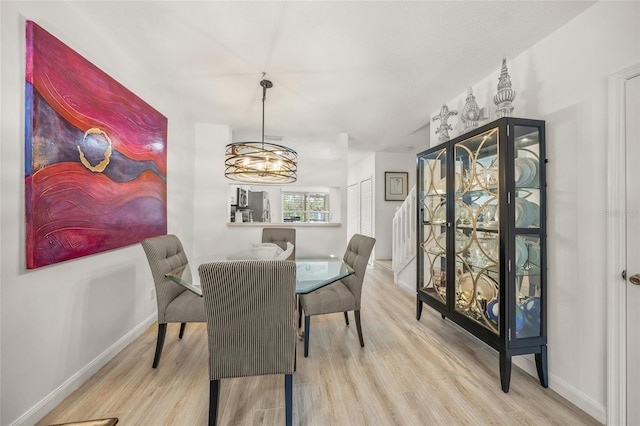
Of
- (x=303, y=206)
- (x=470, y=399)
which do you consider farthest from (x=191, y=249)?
(x=470, y=399)

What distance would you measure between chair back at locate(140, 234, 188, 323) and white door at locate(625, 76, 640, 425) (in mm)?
2895

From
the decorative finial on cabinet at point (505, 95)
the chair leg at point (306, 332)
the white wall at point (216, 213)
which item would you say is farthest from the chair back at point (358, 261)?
the decorative finial on cabinet at point (505, 95)

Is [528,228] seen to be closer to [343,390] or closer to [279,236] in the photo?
[343,390]

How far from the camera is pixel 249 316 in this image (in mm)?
1258

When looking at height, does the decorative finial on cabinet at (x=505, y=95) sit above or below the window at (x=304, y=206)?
above

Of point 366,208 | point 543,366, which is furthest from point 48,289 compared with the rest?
point 366,208

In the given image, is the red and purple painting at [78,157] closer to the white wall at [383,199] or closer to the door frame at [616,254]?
the door frame at [616,254]

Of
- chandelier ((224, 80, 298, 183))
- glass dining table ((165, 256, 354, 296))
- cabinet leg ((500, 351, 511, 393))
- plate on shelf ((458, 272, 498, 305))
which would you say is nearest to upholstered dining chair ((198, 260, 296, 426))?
glass dining table ((165, 256, 354, 296))

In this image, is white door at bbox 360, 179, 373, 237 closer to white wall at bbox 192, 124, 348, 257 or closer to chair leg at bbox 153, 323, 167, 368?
white wall at bbox 192, 124, 348, 257

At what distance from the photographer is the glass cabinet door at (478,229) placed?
1833 millimetres

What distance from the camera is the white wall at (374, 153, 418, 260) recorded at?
5520 mm

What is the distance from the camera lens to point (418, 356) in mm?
2105

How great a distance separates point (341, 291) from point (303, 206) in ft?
8.88

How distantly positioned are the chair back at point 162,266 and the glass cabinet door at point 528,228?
8.37ft
